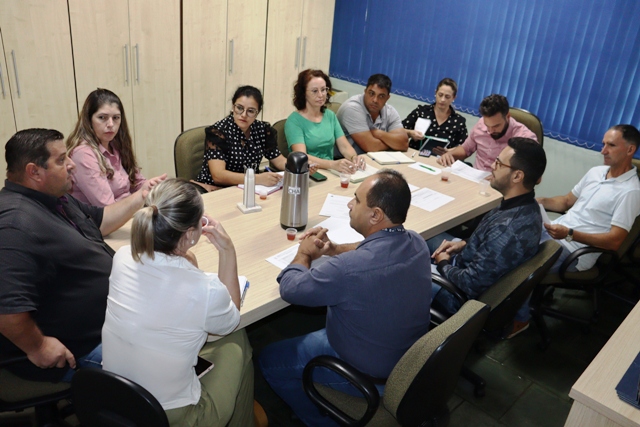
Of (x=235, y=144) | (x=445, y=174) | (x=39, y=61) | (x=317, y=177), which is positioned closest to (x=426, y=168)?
(x=445, y=174)

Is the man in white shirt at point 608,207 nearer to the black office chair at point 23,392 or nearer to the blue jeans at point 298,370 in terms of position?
the blue jeans at point 298,370

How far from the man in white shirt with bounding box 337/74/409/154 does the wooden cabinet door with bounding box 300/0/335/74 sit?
5.37ft

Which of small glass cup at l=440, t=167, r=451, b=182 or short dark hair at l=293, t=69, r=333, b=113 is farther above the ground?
short dark hair at l=293, t=69, r=333, b=113

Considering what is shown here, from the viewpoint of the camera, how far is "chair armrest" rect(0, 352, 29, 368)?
1644 millimetres

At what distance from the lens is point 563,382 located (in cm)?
271

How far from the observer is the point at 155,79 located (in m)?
4.23

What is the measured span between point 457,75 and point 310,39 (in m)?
1.57

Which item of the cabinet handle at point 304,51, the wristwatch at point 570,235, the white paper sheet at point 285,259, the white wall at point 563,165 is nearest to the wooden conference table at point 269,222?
the white paper sheet at point 285,259

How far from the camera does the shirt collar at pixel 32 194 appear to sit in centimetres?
175

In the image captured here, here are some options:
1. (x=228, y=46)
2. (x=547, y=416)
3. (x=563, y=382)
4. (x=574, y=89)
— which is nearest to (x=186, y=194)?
(x=547, y=416)

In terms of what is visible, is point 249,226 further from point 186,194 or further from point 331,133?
point 331,133

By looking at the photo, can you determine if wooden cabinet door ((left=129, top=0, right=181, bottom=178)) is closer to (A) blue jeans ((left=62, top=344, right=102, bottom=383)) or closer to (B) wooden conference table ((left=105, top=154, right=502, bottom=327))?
(B) wooden conference table ((left=105, top=154, right=502, bottom=327))

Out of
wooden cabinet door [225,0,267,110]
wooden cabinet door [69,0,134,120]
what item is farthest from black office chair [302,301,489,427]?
wooden cabinet door [225,0,267,110]

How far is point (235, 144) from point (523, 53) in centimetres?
275
